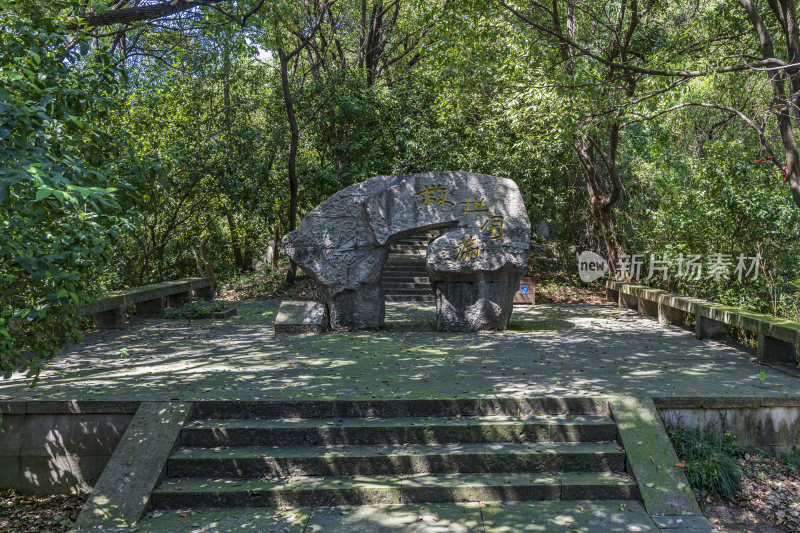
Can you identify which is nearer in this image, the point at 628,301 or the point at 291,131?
the point at 628,301

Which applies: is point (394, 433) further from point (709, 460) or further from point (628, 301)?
point (628, 301)

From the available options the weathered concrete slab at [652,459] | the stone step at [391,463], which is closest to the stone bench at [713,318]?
the weathered concrete slab at [652,459]

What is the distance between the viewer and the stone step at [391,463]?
4703mm

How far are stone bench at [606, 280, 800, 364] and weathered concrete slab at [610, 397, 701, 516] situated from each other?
230 centimetres

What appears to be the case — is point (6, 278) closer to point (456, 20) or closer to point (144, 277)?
point (456, 20)

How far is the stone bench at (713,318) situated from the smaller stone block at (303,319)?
569cm

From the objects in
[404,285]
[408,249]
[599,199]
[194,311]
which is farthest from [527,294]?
[194,311]

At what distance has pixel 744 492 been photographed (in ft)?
15.5

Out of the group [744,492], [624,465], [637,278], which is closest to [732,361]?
[744,492]

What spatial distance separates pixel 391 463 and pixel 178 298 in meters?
8.80

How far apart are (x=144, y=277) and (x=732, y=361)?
11.6 metres

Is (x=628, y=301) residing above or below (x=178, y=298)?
below

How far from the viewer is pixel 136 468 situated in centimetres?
461

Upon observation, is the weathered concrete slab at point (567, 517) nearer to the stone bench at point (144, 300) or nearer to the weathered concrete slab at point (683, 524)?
the weathered concrete slab at point (683, 524)
